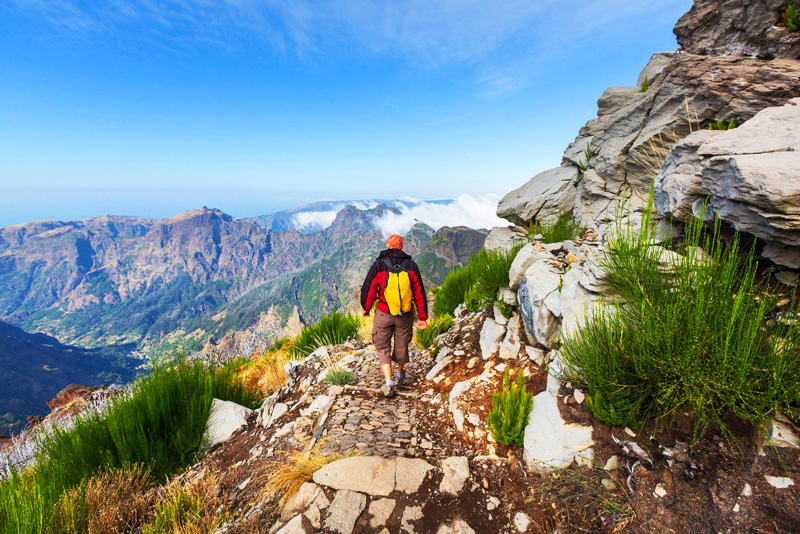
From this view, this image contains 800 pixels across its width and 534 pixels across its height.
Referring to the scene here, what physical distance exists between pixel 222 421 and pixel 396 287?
159 inches

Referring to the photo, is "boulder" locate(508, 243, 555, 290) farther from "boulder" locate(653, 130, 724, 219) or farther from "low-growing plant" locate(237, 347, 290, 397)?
"low-growing plant" locate(237, 347, 290, 397)

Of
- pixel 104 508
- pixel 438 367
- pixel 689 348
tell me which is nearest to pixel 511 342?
pixel 438 367

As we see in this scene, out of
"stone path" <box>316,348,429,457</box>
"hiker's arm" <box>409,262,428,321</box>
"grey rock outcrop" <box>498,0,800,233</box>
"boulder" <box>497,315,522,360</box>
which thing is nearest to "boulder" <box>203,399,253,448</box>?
"stone path" <box>316,348,429,457</box>

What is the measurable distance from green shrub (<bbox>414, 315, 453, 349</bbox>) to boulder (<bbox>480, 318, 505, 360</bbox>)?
1.62 m

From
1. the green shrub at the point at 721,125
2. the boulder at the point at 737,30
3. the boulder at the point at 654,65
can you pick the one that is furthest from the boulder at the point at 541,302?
the boulder at the point at 654,65

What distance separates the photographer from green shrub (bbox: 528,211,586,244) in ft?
27.0

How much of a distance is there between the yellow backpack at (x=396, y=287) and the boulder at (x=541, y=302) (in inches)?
86.1

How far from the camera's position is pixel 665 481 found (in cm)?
279

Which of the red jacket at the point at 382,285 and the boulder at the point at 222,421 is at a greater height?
the red jacket at the point at 382,285

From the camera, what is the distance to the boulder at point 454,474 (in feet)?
11.8

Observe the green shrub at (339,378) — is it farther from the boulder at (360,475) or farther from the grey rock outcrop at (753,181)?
the grey rock outcrop at (753,181)

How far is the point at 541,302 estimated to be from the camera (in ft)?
18.1

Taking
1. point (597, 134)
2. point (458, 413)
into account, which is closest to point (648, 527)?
point (458, 413)

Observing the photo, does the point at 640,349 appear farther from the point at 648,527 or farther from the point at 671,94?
the point at 671,94
